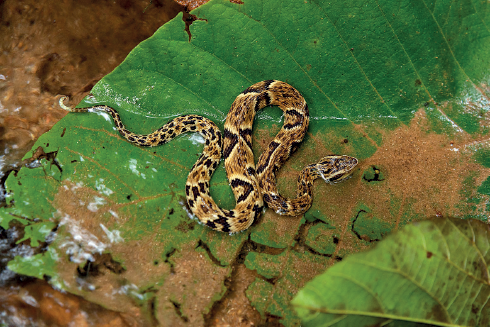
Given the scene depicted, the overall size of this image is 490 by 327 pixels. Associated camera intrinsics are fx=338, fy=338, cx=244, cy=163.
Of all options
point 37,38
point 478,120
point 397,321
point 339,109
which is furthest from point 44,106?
point 478,120

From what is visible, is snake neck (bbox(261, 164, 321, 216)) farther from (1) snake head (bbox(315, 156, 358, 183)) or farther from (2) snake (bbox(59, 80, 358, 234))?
(1) snake head (bbox(315, 156, 358, 183))

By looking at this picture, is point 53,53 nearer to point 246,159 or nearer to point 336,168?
point 246,159

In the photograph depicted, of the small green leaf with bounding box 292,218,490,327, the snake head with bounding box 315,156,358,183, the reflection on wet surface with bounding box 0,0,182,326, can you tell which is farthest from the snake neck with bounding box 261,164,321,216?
the reflection on wet surface with bounding box 0,0,182,326

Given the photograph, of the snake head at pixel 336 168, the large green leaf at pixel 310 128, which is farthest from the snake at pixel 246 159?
the large green leaf at pixel 310 128

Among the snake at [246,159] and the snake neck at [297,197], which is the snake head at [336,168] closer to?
the snake at [246,159]

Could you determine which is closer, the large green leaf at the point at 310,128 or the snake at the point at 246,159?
the large green leaf at the point at 310,128

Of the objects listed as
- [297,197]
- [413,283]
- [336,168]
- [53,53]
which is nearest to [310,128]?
[336,168]

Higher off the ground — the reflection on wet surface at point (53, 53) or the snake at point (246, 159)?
the reflection on wet surface at point (53, 53)
